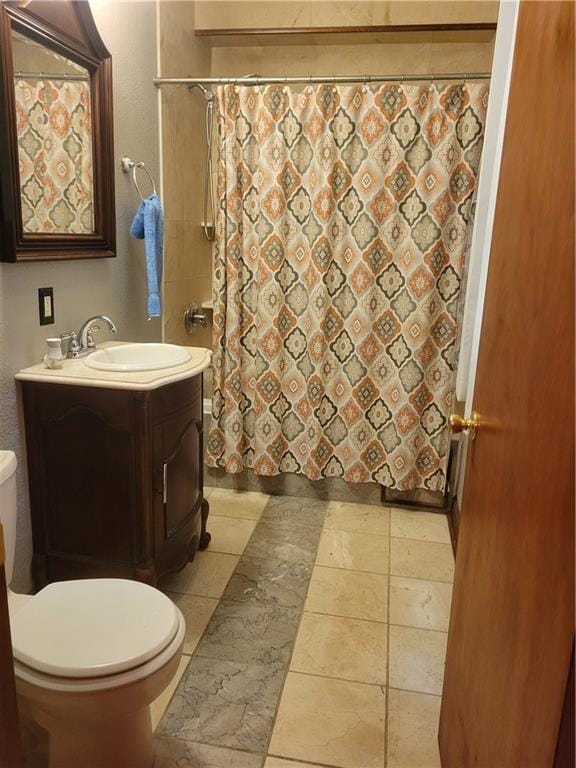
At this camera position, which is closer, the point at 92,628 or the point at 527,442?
the point at 527,442

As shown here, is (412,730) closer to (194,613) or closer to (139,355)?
(194,613)

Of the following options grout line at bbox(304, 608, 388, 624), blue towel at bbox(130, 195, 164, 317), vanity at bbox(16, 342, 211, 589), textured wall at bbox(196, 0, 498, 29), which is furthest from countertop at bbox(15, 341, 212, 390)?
textured wall at bbox(196, 0, 498, 29)

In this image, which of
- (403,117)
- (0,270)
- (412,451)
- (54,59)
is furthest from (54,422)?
(403,117)

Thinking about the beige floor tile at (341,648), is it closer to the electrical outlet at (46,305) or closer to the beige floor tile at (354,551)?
the beige floor tile at (354,551)

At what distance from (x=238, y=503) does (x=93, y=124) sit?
183 cm

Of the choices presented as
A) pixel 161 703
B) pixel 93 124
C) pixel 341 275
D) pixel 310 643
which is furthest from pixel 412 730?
pixel 93 124

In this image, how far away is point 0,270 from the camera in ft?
5.40

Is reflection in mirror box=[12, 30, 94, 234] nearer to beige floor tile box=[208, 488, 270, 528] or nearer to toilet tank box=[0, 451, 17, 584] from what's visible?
toilet tank box=[0, 451, 17, 584]

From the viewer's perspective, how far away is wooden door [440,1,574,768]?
2.32 ft

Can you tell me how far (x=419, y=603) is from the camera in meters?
2.12

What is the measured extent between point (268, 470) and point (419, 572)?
3.03 feet

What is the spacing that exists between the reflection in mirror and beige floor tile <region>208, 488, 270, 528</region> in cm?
146

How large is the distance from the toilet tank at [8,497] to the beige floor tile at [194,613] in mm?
675

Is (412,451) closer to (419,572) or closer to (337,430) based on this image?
(337,430)
